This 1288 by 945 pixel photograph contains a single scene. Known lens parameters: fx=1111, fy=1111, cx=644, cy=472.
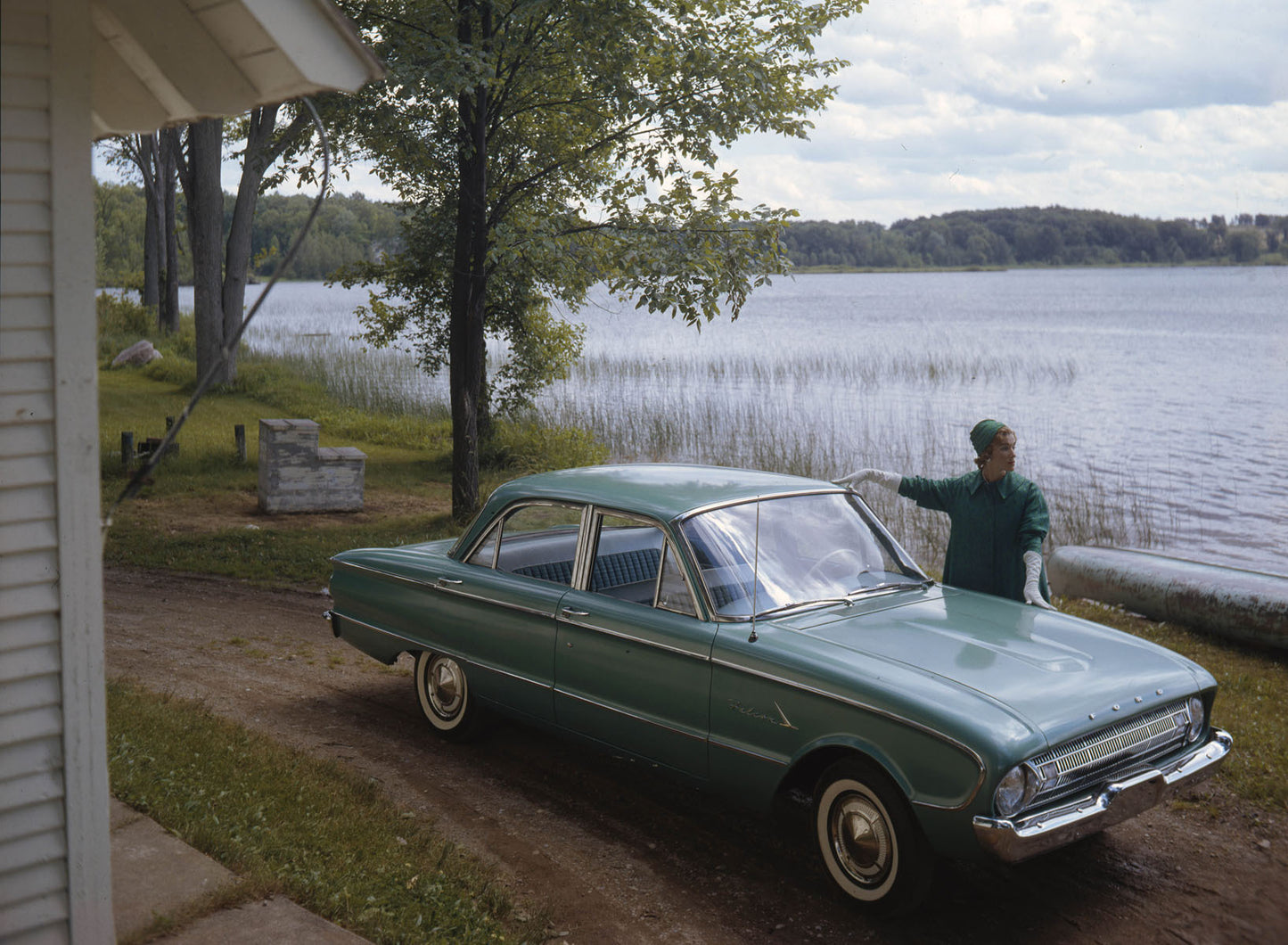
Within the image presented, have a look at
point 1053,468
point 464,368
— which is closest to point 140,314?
point 464,368

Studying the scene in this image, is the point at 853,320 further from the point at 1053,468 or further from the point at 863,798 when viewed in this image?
the point at 863,798

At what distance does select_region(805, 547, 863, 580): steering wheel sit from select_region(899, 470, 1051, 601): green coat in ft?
3.02

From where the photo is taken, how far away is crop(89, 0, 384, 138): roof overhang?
320 centimetres

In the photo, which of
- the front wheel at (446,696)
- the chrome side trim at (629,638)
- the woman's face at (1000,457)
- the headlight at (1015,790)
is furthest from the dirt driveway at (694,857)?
the woman's face at (1000,457)

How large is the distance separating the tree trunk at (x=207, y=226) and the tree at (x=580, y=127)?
9.04 m

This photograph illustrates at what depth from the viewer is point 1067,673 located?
4.75m

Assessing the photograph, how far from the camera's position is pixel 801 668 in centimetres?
473

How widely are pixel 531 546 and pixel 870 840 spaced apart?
2673mm

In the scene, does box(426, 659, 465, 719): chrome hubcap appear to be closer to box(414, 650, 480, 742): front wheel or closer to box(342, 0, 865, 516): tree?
box(414, 650, 480, 742): front wheel

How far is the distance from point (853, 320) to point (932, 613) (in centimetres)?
6346

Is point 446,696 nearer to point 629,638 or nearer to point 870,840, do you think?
point 629,638

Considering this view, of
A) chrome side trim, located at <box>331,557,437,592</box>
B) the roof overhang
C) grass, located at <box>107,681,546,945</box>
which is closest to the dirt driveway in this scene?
grass, located at <box>107,681,546,945</box>

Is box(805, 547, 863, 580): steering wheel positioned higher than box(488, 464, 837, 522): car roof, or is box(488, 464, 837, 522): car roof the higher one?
box(488, 464, 837, 522): car roof

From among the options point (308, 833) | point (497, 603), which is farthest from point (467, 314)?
point (308, 833)
